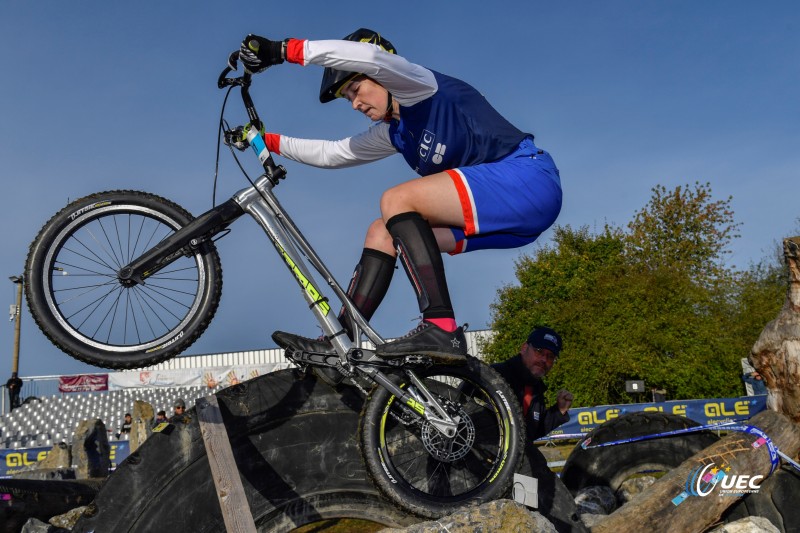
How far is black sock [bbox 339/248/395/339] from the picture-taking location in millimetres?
4758

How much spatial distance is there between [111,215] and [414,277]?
1.88 metres

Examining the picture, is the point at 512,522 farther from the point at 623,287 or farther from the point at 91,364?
the point at 623,287

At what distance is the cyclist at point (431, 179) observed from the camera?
428 centimetres

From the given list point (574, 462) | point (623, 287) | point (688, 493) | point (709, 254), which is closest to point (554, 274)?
point (623, 287)

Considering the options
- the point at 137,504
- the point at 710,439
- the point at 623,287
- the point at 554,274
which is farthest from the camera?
the point at 554,274

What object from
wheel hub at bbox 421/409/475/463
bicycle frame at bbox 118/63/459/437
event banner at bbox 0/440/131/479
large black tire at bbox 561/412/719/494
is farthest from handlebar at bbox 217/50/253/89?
event banner at bbox 0/440/131/479

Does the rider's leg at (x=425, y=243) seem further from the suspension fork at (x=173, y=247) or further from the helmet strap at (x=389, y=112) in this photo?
the suspension fork at (x=173, y=247)

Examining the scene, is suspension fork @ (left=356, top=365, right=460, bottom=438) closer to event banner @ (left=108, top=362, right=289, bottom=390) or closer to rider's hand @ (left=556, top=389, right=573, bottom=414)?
rider's hand @ (left=556, top=389, right=573, bottom=414)

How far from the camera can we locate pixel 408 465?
15.2ft

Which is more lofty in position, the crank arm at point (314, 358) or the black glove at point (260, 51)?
the black glove at point (260, 51)

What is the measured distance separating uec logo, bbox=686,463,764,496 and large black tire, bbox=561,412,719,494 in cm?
168

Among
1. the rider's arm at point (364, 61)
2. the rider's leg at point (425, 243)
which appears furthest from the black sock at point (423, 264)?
the rider's arm at point (364, 61)

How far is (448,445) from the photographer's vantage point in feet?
14.8

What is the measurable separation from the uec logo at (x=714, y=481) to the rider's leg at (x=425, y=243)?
105 inches
